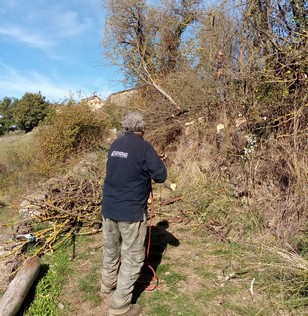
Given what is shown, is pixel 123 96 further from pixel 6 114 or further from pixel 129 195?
pixel 6 114

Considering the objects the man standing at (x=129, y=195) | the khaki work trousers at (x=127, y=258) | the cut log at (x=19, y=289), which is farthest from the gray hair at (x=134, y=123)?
the cut log at (x=19, y=289)

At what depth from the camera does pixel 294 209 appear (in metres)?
4.73

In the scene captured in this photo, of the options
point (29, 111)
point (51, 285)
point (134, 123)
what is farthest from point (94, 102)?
point (29, 111)

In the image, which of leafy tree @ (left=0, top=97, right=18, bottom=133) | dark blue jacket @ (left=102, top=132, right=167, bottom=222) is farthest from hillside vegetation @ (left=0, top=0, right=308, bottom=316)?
leafy tree @ (left=0, top=97, right=18, bottom=133)

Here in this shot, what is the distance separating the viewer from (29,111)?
3834 cm

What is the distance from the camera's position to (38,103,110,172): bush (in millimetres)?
11367

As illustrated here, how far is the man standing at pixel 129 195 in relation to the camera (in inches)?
132

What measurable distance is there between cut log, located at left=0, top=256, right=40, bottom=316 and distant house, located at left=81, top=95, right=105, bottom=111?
9.41 metres

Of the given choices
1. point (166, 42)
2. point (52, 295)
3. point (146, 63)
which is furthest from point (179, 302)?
point (166, 42)

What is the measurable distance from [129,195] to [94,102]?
34.9 feet

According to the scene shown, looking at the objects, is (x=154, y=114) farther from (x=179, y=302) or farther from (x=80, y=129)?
(x=179, y=302)

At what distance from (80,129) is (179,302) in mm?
9368

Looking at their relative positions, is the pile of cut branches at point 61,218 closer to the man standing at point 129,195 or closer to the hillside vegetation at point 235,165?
the hillside vegetation at point 235,165

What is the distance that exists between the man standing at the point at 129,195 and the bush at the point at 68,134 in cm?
828
